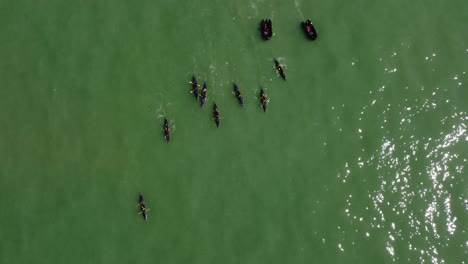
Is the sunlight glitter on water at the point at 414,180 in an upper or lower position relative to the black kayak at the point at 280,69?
lower

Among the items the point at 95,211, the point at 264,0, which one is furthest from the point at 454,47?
the point at 95,211

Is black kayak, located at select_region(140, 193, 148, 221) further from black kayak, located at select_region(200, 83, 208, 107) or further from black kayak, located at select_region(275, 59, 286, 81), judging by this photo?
black kayak, located at select_region(275, 59, 286, 81)

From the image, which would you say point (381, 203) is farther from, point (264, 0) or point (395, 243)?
point (264, 0)

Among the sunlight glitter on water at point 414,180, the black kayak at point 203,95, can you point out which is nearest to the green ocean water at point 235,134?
the sunlight glitter on water at point 414,180

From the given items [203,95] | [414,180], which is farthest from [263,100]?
[414,180]

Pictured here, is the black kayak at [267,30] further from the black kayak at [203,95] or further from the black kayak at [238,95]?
the black kayak at [203,95]

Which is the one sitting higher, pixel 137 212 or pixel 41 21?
pixel 41 21

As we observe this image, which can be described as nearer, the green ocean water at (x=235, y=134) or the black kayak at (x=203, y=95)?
the green ocean water at (x=235, y=134)

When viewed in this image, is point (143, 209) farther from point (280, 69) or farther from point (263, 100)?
point (280, 69)

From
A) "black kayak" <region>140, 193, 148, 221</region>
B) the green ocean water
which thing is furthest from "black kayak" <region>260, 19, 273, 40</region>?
"black kayak" <region>140, 193, 148, 221</region>
